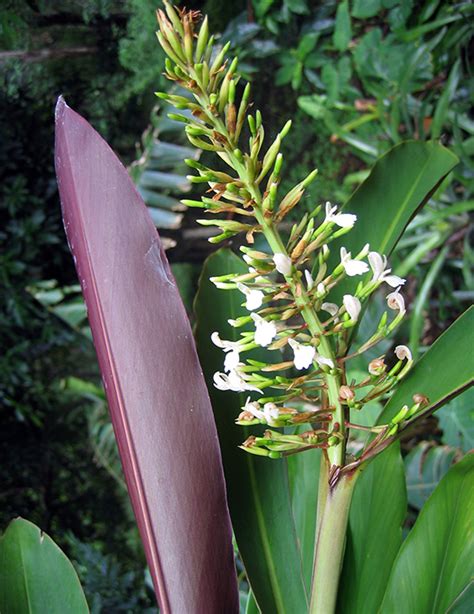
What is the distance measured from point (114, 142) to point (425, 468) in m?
0.62

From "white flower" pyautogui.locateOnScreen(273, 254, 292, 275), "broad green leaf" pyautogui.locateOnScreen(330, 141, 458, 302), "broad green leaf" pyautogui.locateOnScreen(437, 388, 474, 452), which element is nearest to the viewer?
"white flower" pyautogui.locateOnScreen(273, 254, 292, 275)

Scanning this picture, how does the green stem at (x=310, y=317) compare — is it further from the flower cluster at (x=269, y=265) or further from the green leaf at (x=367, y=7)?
the green leaf at (x=367, y=7)

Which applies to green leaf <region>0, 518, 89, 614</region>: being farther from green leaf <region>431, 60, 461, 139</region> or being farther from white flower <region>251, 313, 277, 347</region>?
green leaf <region>431, 60, 461, 139</region>

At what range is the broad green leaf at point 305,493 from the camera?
0.53 meters

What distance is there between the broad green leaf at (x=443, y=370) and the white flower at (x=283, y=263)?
4.8 inches

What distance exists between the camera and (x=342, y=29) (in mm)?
863

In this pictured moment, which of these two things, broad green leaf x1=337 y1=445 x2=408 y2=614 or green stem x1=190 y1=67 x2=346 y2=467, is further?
broad green leaf x1=337 y1=445 x2=408 y2=614

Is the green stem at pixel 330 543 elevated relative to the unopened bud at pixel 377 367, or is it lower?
lower

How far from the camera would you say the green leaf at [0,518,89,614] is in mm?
451

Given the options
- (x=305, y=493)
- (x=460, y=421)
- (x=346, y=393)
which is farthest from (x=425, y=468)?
(x=346, y=393)

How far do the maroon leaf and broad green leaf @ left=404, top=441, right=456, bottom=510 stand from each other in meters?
0.50

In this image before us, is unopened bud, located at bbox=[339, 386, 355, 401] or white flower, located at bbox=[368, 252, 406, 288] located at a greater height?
white flower, located at bbox=[368, 252, 406, 288]

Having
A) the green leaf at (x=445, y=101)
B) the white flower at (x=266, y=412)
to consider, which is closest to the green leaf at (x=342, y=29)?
the green leaf at (x=445, y=101)

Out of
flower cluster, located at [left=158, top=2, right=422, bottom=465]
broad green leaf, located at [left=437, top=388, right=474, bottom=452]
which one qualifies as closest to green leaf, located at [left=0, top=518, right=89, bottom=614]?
flower cluster, located at [left=158, top=2, right=422, bottom=465]
